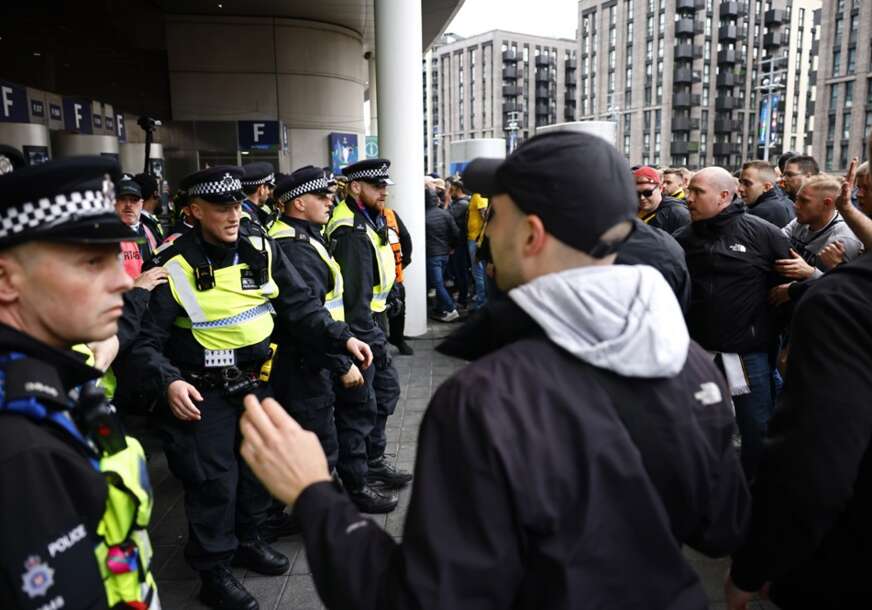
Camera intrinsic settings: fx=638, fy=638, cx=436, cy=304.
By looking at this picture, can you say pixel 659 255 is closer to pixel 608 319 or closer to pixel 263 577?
pixel 608 319

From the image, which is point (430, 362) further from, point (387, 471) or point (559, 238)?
point (559, 238)

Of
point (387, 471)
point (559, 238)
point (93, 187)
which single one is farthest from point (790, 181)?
point (93, 187)

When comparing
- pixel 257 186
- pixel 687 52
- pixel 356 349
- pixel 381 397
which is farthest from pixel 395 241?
pixel 687 52

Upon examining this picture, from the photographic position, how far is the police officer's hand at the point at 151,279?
3121 millimetres

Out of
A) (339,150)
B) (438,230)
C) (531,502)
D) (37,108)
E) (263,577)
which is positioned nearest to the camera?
(531,502)

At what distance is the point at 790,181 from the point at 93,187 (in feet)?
24.8

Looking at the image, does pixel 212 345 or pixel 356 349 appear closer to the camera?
pixel 212 345

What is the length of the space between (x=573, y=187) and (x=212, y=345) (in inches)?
98.1

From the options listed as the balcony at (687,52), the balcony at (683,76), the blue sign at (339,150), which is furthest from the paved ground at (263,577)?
the balcony at (687,52)

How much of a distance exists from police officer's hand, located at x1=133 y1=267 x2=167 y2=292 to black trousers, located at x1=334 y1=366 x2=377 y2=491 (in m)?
1.57

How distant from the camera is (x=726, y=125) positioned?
81500mm

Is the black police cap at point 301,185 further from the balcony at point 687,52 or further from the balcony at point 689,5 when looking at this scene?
the balcony at point 689,5

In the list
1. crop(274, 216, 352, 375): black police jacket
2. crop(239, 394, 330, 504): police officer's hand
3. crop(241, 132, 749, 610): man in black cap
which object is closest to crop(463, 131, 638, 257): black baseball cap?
crop(241, 132, 749, 610): man in black cap

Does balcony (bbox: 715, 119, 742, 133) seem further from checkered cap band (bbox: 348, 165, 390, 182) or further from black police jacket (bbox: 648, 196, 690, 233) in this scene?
checkered cap band (bbox: 348, 165, 390, 182)
